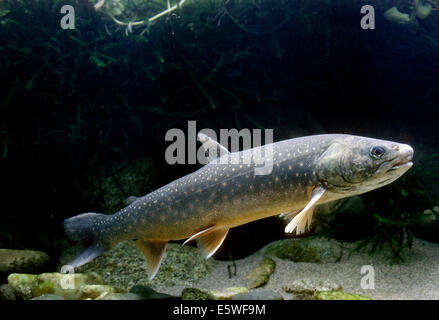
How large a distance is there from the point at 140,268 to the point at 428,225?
433cm

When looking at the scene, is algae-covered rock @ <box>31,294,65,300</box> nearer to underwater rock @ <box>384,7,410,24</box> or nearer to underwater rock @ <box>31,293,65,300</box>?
underwater rock @ <box>31,293,65,300</box>

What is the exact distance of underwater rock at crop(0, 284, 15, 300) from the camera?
13.1ft

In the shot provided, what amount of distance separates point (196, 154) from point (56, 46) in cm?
287

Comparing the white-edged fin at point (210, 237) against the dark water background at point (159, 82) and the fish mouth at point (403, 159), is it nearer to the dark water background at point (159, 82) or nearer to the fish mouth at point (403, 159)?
the fish mouth at point (403, 159)

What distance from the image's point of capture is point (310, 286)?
3.88m

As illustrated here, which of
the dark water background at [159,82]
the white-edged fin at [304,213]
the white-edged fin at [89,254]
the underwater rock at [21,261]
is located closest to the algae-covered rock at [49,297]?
the white-edged fin at [89,254]

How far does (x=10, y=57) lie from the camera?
5.40m

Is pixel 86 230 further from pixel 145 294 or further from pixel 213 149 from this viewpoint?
pixel 213 149

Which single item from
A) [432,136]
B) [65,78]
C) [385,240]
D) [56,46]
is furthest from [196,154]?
[432,136]

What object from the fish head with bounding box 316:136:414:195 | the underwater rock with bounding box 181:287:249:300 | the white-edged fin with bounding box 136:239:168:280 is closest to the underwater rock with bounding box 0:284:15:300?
the white-edged fin with bounding box 136:239:168:280

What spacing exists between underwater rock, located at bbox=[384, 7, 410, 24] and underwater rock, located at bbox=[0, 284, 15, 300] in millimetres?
6724

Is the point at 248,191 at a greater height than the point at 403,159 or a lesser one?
lesser

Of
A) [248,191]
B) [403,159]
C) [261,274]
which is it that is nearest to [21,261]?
[261,274]
